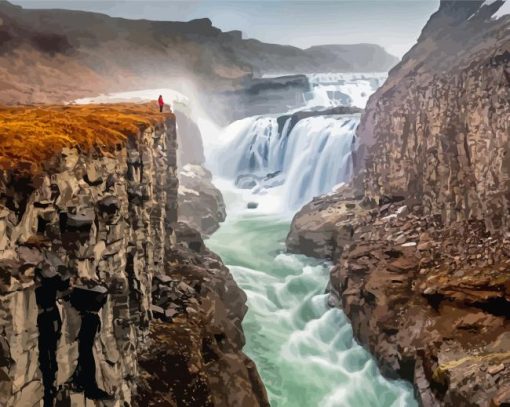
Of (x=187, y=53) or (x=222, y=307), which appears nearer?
(x=222, y=307)

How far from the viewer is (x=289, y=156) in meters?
29.9

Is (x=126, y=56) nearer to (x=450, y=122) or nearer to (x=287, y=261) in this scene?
(x=287, y=261)

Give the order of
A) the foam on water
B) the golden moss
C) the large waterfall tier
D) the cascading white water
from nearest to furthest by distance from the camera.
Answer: the golden moss < the foam on water < the large waterfall tier < the cascading white water

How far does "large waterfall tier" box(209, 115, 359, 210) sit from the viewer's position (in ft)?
89.0

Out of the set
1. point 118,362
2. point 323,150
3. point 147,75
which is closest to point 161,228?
point 118,362

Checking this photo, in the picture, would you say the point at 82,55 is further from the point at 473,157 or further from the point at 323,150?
the point at 473,157

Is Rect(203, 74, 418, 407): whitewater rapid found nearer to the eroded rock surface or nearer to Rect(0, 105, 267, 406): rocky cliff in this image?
the eroded rock surface

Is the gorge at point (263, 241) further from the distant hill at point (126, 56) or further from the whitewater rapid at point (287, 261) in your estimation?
the distant hill at point (126, 56)

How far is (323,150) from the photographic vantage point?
27766mm

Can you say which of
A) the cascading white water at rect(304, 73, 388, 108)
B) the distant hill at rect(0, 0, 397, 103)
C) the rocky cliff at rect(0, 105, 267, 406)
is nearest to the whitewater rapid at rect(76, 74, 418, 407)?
the cascading white water at rect(304, 73, 388, 108)

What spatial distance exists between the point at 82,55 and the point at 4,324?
33.0 m

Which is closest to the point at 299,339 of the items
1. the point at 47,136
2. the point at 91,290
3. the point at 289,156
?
the point at 91,290

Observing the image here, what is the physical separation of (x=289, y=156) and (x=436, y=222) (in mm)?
13717

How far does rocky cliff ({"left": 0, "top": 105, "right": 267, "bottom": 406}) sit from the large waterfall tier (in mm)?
15862
